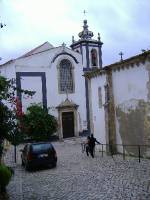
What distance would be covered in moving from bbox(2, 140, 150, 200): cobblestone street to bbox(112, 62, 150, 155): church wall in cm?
138

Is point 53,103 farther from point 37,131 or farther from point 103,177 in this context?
point 103,177

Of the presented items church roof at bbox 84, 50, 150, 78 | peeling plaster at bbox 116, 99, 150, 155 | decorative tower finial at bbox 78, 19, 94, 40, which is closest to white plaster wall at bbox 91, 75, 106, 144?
church roof at bbox 84, 50, 150, 78

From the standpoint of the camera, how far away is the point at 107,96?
24297 millimetres

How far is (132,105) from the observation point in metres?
21.5

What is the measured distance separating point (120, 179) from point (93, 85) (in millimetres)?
12826

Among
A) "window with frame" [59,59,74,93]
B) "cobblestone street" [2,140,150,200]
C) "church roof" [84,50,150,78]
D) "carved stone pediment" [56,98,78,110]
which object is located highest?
"window with frame" [59,59,74,93]

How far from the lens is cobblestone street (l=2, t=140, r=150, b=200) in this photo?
1279 cm

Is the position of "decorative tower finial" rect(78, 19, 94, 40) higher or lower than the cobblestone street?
higher

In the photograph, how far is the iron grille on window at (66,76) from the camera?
3847 centimetres

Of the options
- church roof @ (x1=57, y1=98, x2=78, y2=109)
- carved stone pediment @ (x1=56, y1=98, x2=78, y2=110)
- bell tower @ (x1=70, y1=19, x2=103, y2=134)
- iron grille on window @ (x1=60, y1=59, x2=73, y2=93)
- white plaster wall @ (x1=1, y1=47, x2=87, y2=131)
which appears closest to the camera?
white plaster wall @ (x1=1, y1=47, x2=87, y2=131)

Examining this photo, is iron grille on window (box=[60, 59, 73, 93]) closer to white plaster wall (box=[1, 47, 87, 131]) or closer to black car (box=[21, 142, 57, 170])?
white plaster wall (box=[1, 47, 87, 131])

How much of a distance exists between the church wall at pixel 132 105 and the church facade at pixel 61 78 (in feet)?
45.7

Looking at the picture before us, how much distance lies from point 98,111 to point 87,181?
1157cm

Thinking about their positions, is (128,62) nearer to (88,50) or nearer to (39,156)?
(39,156)
